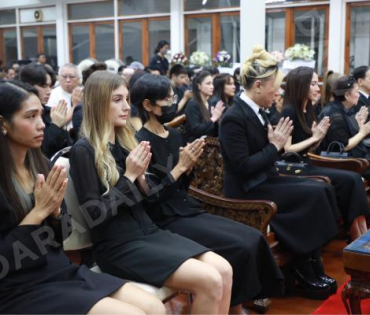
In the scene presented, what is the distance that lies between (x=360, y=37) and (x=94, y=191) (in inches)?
331

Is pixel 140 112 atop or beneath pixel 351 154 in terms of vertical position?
atop

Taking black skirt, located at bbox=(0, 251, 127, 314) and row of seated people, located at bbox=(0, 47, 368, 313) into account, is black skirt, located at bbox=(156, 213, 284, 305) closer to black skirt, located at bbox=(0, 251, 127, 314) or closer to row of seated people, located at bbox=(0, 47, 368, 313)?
row of seated people, located at bbox=(0, 47, 368, 313)

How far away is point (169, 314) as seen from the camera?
2977 millimetres

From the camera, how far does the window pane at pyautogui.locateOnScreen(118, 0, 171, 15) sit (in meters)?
11.6

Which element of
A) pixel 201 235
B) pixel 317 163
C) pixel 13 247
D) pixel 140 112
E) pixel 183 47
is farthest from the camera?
pixel 183 47

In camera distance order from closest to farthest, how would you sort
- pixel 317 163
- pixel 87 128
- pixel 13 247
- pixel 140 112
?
1. pixel 13 247
2. pixel 87 128
3. pixel 140 112
4. pixel 317 163

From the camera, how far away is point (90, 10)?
41.5 ft

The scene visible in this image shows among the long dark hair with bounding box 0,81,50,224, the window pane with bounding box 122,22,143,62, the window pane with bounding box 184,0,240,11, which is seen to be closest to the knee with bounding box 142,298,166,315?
the long dark hair with bounding box 0,81,50,224

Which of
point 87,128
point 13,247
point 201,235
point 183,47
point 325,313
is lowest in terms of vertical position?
point 325,313

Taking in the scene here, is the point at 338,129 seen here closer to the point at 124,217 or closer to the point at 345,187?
the point at 345,187

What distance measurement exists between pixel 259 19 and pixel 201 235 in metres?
3.45

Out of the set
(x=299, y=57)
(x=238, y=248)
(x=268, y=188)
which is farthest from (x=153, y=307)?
(x=299, y=57)

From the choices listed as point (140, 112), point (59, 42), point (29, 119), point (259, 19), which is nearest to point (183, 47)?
point (59, 42)

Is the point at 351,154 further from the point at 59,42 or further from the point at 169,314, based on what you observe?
the point at 59,42
